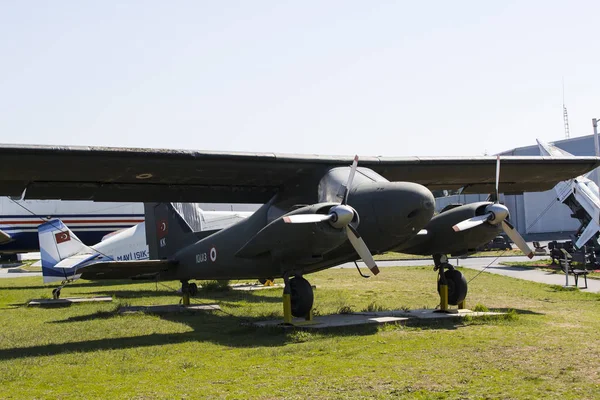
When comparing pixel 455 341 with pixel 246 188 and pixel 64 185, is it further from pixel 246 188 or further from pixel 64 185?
pixel 64 185

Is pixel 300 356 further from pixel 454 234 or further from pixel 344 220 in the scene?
pixel 454 234

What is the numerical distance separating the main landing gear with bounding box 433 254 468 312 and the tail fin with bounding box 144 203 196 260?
7.16 m

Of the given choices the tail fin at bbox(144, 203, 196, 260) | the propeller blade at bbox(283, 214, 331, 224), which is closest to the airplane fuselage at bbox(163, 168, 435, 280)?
the propeller blade at bbox(283, 214, 331, 224)

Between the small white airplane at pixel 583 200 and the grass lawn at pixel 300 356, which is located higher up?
the small white airplane at pixel 583 200

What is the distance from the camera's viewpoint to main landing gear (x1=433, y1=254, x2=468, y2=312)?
47.3ft

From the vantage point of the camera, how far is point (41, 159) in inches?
472

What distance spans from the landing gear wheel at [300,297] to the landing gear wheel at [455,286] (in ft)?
11.5

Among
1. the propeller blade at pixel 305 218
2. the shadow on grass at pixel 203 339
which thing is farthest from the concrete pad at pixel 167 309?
the propeller blade at pixel 305 218

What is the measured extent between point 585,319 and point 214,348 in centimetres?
756

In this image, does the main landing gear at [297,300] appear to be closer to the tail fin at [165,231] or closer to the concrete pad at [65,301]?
the tail fin at [165,231]

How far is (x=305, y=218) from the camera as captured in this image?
11.6m

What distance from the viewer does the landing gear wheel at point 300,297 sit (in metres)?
13.0

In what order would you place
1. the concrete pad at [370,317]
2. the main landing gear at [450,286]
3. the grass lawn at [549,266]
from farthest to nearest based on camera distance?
the grass lawn at [549,266] → the main landing gear at [450,286] → the concrete pad at [370,317]

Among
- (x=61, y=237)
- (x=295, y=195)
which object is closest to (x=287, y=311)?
(x=295, y=195)
